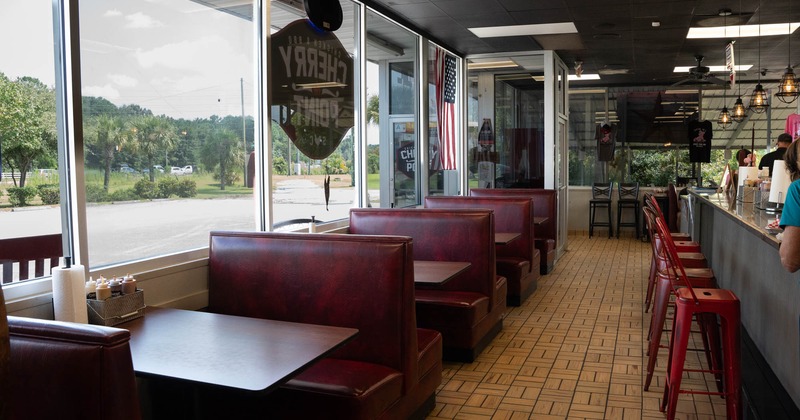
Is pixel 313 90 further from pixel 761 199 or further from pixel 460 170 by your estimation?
pixel 460 170

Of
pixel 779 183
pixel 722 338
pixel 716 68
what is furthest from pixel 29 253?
pixel 716 68

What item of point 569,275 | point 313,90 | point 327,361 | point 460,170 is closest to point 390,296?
point 327,361

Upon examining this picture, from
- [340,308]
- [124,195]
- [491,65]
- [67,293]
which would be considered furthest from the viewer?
[491,65]

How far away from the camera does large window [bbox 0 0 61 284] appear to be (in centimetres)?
282

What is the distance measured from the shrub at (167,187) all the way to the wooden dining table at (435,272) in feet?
4.79

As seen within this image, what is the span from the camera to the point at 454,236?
4.87 m

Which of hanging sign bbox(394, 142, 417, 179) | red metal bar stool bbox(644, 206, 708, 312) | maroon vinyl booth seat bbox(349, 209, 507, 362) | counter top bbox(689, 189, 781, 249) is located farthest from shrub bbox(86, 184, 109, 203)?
hanging sign bbox(394, 142, 417, 179)

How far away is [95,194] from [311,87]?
207 cm

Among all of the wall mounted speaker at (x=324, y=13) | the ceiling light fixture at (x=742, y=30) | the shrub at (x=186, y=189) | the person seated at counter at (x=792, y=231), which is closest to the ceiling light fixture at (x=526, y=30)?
the ceiling light fixture at (x=742, y=30)

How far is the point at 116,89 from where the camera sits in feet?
11.0

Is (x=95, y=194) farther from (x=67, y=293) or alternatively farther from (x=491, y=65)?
(x=491, y=65)

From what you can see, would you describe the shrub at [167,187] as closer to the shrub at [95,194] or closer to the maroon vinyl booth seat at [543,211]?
the shrub at [95,194]

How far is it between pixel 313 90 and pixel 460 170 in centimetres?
438

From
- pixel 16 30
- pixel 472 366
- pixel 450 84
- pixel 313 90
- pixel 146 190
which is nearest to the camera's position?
pixel 16 30
